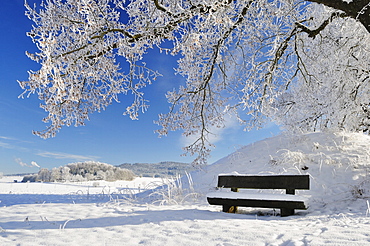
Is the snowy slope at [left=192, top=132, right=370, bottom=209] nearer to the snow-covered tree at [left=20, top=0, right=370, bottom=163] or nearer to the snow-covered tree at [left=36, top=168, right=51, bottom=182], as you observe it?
the snow-covered tree at [left=20, top=0, right=370, bottom=163]

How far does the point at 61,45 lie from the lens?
6.76 m

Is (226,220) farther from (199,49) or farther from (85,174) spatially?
(85,174)

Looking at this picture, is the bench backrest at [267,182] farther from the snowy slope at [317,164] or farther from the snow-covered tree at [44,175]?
the snow-covered tree at [44,175]

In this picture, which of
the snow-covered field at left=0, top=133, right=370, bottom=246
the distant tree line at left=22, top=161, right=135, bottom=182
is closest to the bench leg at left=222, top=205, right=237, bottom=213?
the snow-covered field at left=0, top=133, right=370, bottom=246

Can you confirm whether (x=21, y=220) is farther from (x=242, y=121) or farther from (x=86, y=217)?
(x=242, y=121)

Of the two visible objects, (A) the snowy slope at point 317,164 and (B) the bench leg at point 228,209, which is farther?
(A) the snowy slope at point 317,164

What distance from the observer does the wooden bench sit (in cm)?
→ 483

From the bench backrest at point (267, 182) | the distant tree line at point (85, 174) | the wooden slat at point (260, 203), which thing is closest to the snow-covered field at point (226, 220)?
the wooden slat at point (260, 203)

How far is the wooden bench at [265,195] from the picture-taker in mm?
4828

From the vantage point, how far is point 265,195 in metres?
5.07

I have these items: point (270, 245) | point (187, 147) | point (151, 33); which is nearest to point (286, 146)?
point (187, 147)

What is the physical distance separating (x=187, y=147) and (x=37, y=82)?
15.5ft

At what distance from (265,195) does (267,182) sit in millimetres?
405

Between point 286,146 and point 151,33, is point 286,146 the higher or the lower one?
the lower one
